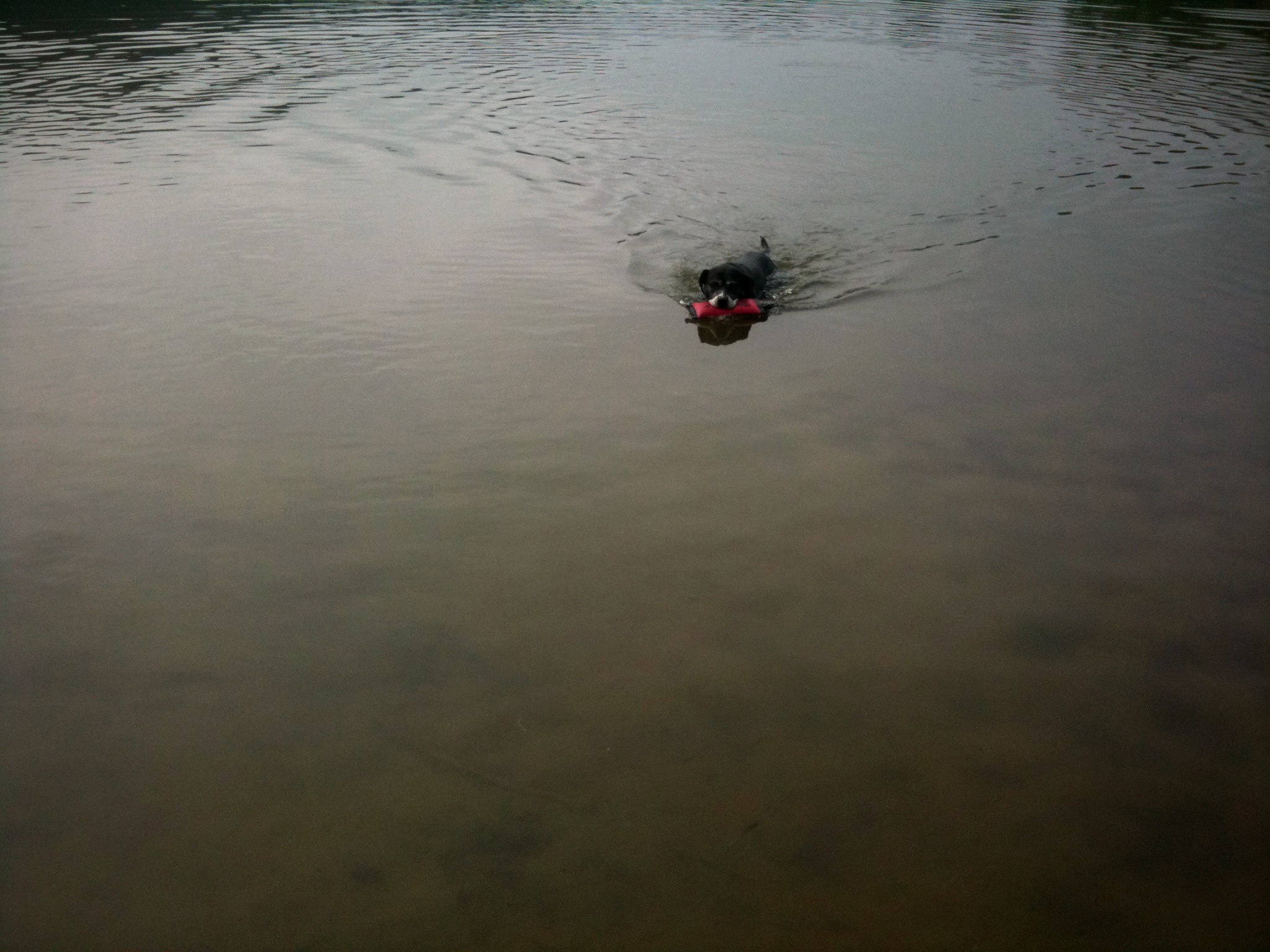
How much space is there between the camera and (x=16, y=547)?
14.8 feet

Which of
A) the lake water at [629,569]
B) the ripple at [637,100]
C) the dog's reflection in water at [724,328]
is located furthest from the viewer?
the ripple at [637,100]

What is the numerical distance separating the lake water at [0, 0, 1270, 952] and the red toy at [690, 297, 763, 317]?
6.5 inches

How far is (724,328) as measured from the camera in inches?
288

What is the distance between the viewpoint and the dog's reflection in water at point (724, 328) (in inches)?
A: 280

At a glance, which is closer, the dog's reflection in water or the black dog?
the dog's reflection in water

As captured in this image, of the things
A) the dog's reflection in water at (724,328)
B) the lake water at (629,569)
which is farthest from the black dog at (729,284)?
the lake water at (629,569)

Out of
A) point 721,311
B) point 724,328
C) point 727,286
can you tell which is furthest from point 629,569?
point 727,286

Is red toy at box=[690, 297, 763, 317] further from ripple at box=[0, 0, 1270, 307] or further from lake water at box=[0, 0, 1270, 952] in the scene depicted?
ripple at box=[0, 0, 1270, 307]

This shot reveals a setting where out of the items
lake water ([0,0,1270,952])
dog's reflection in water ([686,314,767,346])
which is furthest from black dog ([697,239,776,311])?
lake water ([0,0,1270,952])

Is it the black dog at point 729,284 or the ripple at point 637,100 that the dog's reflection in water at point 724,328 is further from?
the ripple at point 637,100

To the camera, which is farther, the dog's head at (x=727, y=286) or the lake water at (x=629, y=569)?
the dog's head at (x=727, y=286)

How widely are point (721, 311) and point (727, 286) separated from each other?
218 millimetres

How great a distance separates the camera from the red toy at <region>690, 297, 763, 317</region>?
291 inches

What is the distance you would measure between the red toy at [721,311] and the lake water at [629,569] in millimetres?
165
